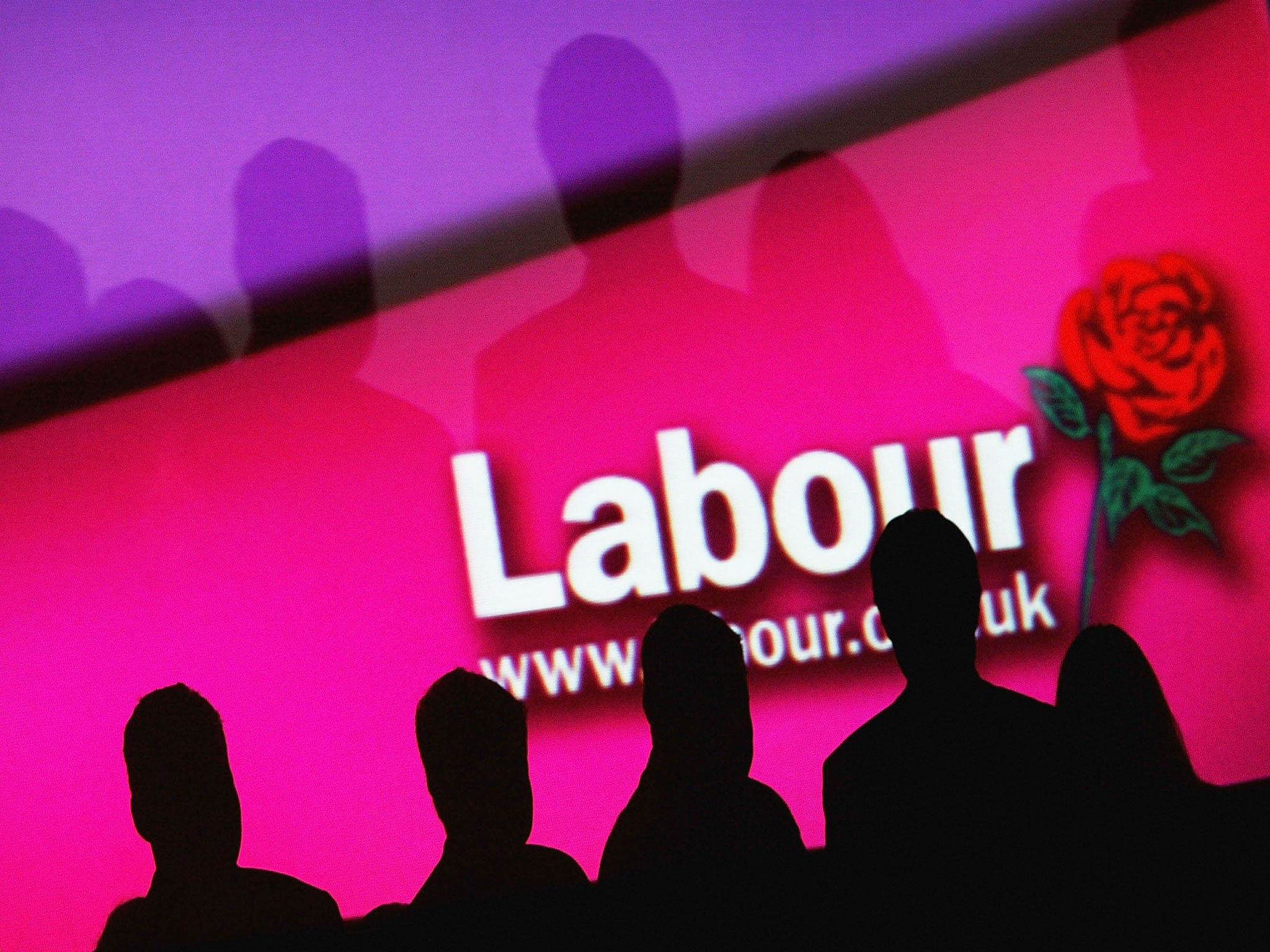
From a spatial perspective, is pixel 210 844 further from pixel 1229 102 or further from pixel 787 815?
pixel 1229 102

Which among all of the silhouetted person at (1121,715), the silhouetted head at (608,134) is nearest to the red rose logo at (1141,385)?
the silhouetted head at (608,134)

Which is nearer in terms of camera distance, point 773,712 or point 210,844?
point 210,844

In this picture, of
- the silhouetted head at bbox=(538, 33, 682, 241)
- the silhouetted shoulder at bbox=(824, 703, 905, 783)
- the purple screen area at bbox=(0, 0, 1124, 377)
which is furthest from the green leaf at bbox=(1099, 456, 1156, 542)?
the silhouetted shoulder at bbox=(824, 703, 905, 783)

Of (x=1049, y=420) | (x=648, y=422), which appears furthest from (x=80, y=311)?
(x=1049, y=420)

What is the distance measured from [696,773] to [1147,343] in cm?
235

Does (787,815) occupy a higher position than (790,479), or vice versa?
(790,479)

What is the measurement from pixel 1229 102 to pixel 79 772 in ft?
11.4

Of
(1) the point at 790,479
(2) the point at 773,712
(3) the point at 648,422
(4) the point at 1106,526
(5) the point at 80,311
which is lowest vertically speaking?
(2) the point at 773,712

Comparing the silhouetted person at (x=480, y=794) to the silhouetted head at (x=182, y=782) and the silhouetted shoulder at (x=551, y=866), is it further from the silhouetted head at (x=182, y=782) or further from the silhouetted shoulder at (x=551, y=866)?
the silhouetted head at (x=182, y=782)

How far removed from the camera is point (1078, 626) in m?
3.31

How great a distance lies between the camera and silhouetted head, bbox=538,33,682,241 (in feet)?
11.0

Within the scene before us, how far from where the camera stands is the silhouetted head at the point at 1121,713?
163 cm

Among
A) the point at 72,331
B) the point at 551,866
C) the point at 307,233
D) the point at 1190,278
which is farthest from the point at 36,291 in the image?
the point at 1190,278

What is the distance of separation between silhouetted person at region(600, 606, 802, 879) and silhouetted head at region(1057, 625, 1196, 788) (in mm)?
413
